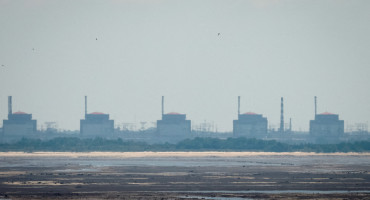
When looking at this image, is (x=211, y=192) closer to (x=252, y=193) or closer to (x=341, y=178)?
(x=252, y=193)

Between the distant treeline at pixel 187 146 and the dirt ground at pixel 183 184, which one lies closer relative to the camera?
the dirt ground at pixel 183 184

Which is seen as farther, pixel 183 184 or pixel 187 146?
pixel 187 146

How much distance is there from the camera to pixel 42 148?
7077 inches

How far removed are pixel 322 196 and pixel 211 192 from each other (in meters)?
9.24

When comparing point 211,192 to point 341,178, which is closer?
point 211,192

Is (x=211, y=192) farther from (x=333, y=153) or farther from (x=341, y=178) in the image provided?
(x=333, y=153)

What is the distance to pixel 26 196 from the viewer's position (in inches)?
2311

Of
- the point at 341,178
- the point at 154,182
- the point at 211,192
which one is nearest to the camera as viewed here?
the point at 211,192

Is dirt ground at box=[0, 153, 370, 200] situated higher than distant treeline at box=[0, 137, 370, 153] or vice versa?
distant treeline at box=[0, 137, 370, 153]

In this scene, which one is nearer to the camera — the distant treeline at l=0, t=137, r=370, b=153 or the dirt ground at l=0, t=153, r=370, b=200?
the dirt ground at l=0, t=153, r=370, b=200

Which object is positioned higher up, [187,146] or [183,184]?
[187,146]

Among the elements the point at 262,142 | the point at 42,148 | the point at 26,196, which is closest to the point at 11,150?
the point at 42,148

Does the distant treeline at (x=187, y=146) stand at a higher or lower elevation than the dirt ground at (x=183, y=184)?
higher

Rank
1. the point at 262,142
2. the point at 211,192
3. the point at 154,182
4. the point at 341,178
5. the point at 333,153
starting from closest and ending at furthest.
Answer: the point at 211,192 < the point at 154,182 < the point at 341,178 < the point at 333,153 < the point at 262,142
